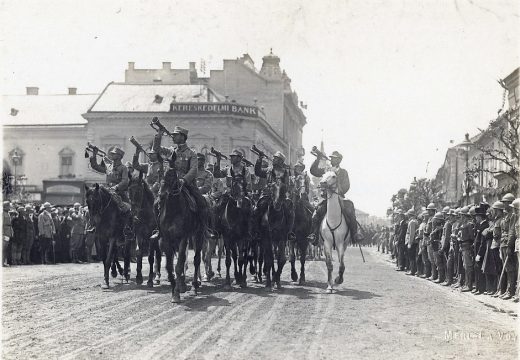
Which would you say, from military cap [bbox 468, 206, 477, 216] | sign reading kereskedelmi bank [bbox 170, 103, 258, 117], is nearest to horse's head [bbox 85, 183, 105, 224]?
military cap [bbox 468, 206, 477, 216]

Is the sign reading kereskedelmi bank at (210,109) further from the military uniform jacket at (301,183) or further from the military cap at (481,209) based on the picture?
the military cap at (481,209)

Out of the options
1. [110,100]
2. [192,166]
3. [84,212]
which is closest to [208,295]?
[192,166]

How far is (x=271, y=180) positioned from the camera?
15.6 m

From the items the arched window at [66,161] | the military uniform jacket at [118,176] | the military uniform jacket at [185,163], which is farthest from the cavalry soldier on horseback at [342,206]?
the arched window at [66,161]

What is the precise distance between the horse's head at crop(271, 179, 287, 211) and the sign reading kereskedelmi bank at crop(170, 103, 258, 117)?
147 ft

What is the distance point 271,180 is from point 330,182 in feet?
4.30

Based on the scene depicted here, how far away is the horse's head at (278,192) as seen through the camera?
1520 cm

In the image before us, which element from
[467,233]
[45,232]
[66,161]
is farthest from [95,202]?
[66,161]

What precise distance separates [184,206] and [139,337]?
449 centimetres

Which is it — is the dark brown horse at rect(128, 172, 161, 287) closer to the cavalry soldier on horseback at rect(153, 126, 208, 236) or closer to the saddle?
the cavalry soldier on horseback at rect(153, 126, 208, 236)

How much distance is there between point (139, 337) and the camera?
29.3 ft

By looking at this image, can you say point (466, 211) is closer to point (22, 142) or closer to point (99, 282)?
point (99, 282)

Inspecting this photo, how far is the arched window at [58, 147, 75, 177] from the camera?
6719 centimetres

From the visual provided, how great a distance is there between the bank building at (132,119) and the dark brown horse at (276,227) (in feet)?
131
